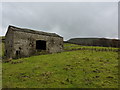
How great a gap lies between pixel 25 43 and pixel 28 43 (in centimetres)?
91

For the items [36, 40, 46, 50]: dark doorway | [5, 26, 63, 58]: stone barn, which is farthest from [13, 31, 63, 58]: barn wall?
[36, 40, 46, 50]: dark doorway

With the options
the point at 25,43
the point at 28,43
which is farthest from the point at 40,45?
the point at 25,43

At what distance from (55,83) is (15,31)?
22.3 metres

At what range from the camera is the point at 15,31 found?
30344mm

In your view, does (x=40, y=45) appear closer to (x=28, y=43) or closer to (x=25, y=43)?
(x=28, y=43)

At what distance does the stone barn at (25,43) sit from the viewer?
3005 cm

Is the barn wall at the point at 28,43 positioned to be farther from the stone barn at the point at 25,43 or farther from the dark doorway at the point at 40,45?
the dark doorway at the point at 40,45

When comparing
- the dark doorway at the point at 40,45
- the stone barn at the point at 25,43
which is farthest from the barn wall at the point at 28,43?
the dark doorway at the point at 40,45

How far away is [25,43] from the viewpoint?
3166 cm

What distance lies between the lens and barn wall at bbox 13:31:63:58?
30234mm

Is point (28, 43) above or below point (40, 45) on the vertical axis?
above

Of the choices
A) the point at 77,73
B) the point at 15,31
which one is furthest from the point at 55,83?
the point at 15,31

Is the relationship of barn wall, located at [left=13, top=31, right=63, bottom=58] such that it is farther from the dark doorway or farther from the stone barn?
the dark doorway

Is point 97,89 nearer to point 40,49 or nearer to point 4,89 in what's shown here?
point 4,89
